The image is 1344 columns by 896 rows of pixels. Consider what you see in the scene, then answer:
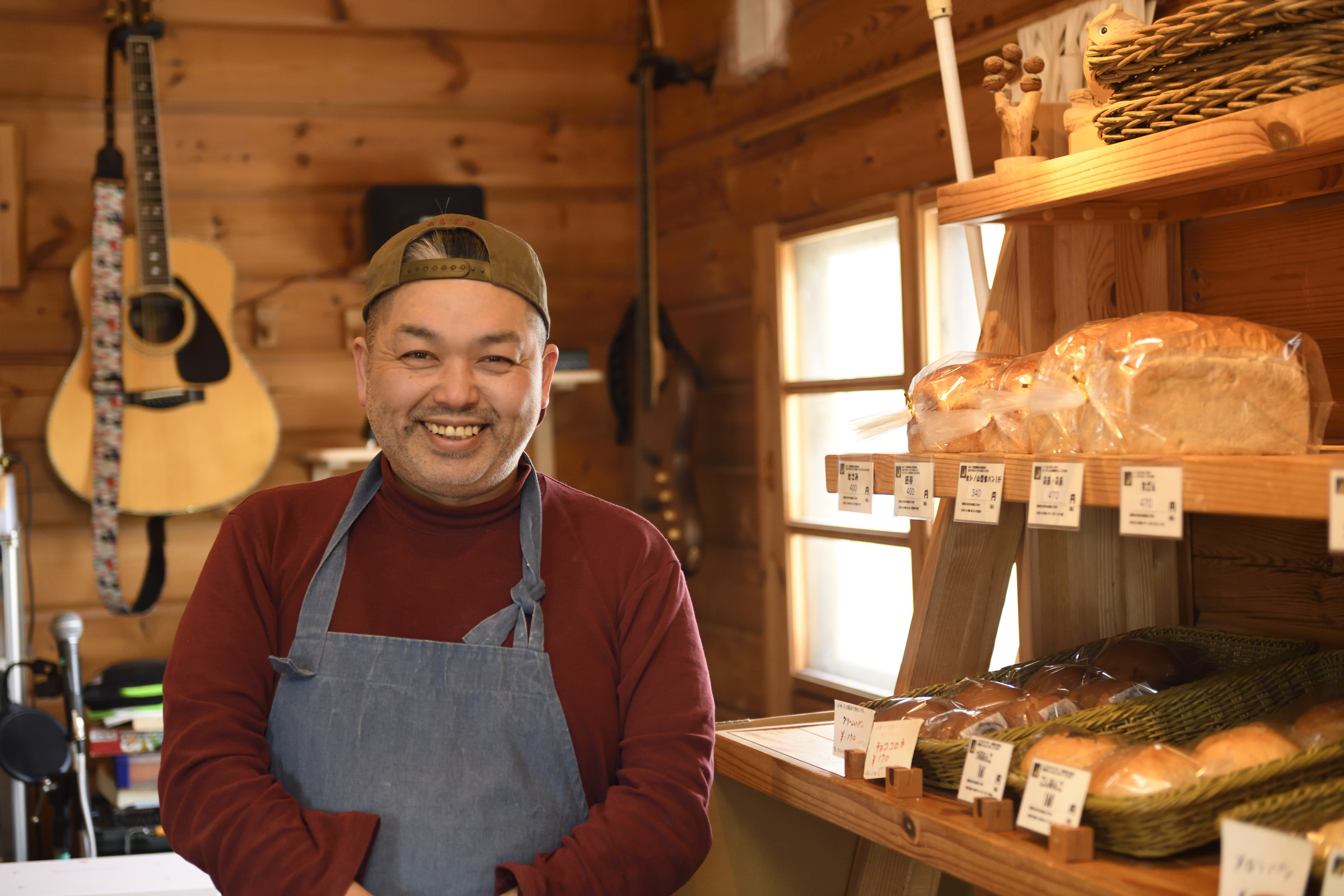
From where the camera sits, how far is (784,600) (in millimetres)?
3117

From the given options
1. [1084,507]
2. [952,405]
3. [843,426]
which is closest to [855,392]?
[843,426]

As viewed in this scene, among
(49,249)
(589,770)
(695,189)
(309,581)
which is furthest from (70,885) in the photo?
(695,189)

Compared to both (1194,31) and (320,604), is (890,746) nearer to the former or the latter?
(320,604)

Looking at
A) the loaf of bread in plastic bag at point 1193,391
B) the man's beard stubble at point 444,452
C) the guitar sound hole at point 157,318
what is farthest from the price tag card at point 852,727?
the guitar sound hole at point 157,318

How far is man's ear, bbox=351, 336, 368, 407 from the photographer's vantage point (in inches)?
56.7

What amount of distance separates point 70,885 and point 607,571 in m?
0.90

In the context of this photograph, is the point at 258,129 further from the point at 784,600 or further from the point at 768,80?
the point at 784,600

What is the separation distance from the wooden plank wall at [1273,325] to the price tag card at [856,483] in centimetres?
46

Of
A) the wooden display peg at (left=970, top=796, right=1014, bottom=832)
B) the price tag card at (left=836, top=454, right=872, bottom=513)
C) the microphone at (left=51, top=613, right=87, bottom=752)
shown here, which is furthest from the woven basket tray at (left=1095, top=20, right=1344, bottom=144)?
the microphone at (left=51, top=613, right=87, bottom=752)

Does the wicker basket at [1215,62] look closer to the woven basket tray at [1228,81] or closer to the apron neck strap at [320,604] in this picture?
the woven basket tray at [1228,81]

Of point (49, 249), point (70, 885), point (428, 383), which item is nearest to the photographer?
point (428, 383)

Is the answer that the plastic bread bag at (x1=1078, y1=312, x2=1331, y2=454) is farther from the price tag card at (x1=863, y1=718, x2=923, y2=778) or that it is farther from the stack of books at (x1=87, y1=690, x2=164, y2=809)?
the stack of books at (x1=87, y1=690, x2=164, y2=809)

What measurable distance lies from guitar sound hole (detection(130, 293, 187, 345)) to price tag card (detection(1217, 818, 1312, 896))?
2.89 meters

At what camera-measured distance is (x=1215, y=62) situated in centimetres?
112
